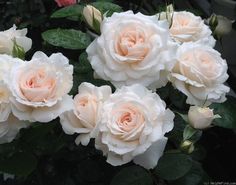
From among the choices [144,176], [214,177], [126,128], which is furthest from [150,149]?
[214,177]

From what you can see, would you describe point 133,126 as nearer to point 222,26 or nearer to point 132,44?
point 132,44

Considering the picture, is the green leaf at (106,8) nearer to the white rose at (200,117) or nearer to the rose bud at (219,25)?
the rose bud at (219,25)

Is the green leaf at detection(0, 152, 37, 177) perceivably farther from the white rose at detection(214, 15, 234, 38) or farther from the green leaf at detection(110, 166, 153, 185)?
the white rose at detection(214, 15, 234, 38)

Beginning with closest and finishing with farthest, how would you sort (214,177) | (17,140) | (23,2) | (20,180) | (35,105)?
(35,105) → (17,140) → (20,180) → (214,177) → (23,2)

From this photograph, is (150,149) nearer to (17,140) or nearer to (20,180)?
(17,140)

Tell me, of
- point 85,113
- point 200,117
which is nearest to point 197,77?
point 200,117
